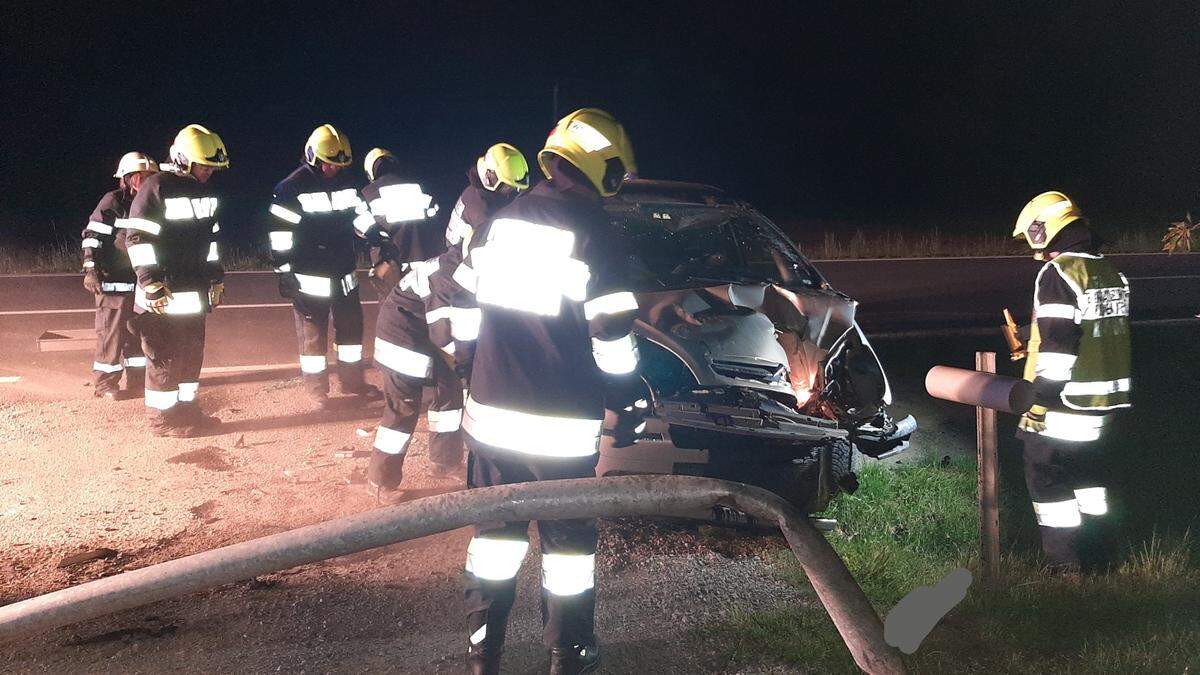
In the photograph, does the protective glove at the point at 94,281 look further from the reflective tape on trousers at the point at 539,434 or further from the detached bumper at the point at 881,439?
the detached bumper at the point at 881,439

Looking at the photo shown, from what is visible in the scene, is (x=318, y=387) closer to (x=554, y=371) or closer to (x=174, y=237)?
(x=174, y=237)

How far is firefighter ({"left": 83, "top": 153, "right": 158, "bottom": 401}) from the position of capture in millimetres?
7230

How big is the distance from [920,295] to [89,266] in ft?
34.3

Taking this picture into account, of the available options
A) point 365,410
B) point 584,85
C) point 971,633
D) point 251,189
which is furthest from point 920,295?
point 584,85

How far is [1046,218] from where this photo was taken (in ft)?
14.0

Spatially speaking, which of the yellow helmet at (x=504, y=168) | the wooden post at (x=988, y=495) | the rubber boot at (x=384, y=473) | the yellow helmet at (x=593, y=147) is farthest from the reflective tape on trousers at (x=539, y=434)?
the yellow helmet at (x=504, y=168)

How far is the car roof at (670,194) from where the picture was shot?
608 cm

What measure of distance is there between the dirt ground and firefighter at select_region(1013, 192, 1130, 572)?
51.6 inches

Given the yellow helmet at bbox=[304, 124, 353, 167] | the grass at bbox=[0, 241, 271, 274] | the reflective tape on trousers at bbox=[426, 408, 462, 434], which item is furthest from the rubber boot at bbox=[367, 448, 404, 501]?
the grass at bbox=[0, 241, 271, 274]

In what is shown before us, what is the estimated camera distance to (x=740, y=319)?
4980 millimetres

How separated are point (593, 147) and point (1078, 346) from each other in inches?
96.0

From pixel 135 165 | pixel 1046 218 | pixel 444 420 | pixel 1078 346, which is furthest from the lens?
pixel 135 165

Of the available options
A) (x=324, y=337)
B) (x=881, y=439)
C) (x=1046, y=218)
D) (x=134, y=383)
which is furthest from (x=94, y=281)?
(x=1046, y=218)

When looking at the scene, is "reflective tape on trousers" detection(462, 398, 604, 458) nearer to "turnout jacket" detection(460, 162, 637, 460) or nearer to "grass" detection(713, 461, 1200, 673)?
"turnout jacket" detection(460, 162, 637, 460)
